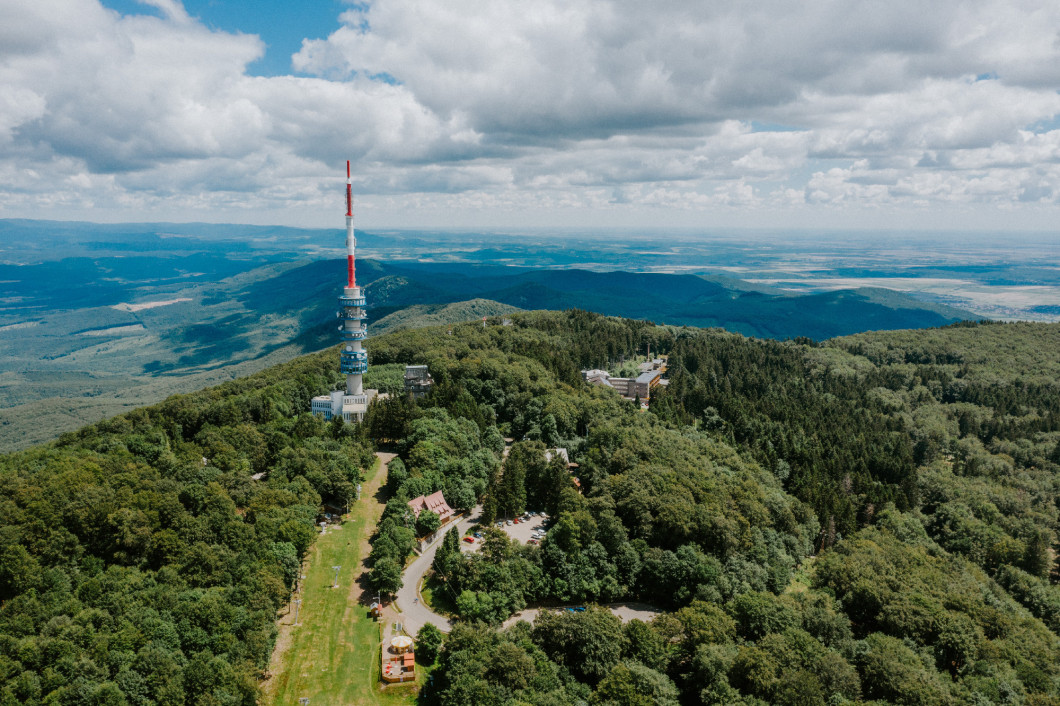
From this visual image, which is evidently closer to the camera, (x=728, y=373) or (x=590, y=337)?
(x=728, y=373)

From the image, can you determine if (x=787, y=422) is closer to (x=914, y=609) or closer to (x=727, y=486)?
(x=727, y=486)

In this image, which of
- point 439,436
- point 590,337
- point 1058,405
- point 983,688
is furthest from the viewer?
point 590,337

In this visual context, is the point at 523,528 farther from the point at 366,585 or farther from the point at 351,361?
the point at 351,361

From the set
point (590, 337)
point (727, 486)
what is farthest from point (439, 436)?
point (590, 337)

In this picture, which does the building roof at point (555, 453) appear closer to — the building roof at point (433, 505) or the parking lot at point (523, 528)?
the parking lot at point (523, 528)

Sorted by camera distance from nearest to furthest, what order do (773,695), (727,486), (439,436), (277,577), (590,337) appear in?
(773,695) → (277,577) → (727,486) → (439,436) → (590,337)

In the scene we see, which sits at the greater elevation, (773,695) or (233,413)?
(233,413)
